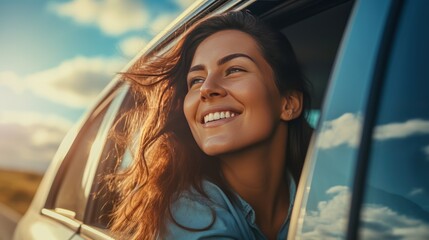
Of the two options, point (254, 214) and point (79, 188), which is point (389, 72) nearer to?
point (254, 214)

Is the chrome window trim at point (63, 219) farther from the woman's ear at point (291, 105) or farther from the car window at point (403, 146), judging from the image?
the car window at point (403, 146)

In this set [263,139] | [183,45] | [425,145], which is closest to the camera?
[425,145]

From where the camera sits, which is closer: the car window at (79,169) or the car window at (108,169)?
the car window at (108,169)

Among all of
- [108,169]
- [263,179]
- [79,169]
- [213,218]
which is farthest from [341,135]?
[79,169]

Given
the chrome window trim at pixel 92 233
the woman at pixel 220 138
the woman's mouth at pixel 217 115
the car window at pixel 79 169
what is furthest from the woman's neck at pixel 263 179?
the car window at pixel 79 169

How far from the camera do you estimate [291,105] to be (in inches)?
95.7

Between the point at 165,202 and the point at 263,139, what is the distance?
0.39m

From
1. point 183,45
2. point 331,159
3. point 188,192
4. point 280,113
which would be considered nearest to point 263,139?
point 280,113

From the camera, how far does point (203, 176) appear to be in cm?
232

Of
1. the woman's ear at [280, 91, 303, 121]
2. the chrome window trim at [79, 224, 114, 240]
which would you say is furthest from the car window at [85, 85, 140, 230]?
the woman's ear at [280, 91, 303, 121]

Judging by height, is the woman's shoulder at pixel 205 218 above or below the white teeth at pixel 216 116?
below

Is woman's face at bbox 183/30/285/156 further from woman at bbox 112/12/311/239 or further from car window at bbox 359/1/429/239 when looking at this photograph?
car window at bbox 359/1/429/239

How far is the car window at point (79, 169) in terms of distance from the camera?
3.27 meters

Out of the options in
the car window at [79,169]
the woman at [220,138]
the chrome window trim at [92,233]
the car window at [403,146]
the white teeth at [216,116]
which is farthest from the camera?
the car window at [79,169]
